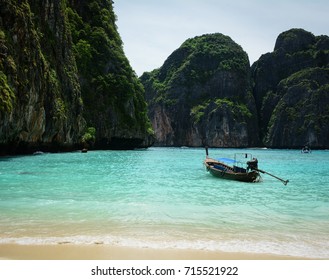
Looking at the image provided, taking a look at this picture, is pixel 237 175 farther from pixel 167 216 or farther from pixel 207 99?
pixel 207 99

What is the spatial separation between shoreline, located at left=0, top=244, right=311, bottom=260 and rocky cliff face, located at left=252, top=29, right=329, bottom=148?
11113 centimetres

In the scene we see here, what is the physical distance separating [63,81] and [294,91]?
304 feet

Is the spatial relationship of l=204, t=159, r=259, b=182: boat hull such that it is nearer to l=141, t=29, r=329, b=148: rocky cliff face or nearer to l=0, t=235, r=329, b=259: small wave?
l=0, t=235, r=329, b=259: small wave

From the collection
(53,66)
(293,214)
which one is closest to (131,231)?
(293,214)

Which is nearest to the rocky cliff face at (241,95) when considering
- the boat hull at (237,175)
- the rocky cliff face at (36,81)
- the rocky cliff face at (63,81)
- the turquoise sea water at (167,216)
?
the rocky cliff face at (63,81)

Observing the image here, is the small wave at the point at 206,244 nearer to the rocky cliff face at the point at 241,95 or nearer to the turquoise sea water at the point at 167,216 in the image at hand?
the turquoise sea water at the point at 167,216

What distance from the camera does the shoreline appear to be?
6.04m

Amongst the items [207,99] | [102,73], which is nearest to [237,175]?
[102,73]

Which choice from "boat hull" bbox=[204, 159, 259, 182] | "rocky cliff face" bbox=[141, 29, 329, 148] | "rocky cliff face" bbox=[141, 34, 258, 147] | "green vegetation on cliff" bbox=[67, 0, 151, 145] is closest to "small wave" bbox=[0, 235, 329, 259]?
"boat hull" bbox=[204, 159, 259, 182]

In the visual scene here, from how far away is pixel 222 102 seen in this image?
129625 millimetres

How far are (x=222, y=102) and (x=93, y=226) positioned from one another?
124 metres

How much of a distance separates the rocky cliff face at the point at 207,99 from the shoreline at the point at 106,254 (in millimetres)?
119345

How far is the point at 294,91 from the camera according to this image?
120 meters

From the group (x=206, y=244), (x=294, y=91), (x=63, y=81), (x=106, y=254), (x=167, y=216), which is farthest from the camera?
(x=294, y=91)
